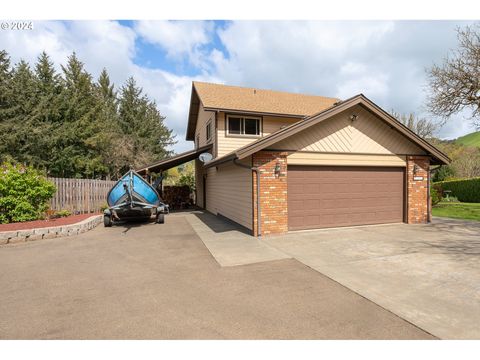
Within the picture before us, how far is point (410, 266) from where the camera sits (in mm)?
5492

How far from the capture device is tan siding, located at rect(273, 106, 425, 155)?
30.7ft

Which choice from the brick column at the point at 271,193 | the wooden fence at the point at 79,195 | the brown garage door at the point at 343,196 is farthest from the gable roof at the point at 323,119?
the wooden fence at the point at 79,195

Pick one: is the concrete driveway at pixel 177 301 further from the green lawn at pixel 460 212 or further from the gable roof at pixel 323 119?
the green lawn at pixel 460 212

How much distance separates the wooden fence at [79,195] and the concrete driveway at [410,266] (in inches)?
443

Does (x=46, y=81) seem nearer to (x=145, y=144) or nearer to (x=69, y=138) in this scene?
(x=69, y=138)

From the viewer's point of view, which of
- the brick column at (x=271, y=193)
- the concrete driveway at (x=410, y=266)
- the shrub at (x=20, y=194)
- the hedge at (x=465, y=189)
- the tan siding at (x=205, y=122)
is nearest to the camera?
the concrete driveway at (x=410, y=266)

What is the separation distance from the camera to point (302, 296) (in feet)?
13.8

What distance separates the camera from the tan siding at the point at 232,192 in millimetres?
9352

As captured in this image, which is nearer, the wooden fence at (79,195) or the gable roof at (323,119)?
the gable roof at (323,119)

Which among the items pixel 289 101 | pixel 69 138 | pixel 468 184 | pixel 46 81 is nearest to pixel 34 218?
pixel 289 101

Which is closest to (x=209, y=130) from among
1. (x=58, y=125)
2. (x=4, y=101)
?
(x=58, y=125)

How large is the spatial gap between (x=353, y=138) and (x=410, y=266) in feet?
18.8

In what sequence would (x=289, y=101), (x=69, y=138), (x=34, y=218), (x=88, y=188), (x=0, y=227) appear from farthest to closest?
(x=69, y=138) → (x=289, y=101) → (x=88, y=188) → (x=34, y=218) → (x=0, y=227)

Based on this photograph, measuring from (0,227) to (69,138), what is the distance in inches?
794
